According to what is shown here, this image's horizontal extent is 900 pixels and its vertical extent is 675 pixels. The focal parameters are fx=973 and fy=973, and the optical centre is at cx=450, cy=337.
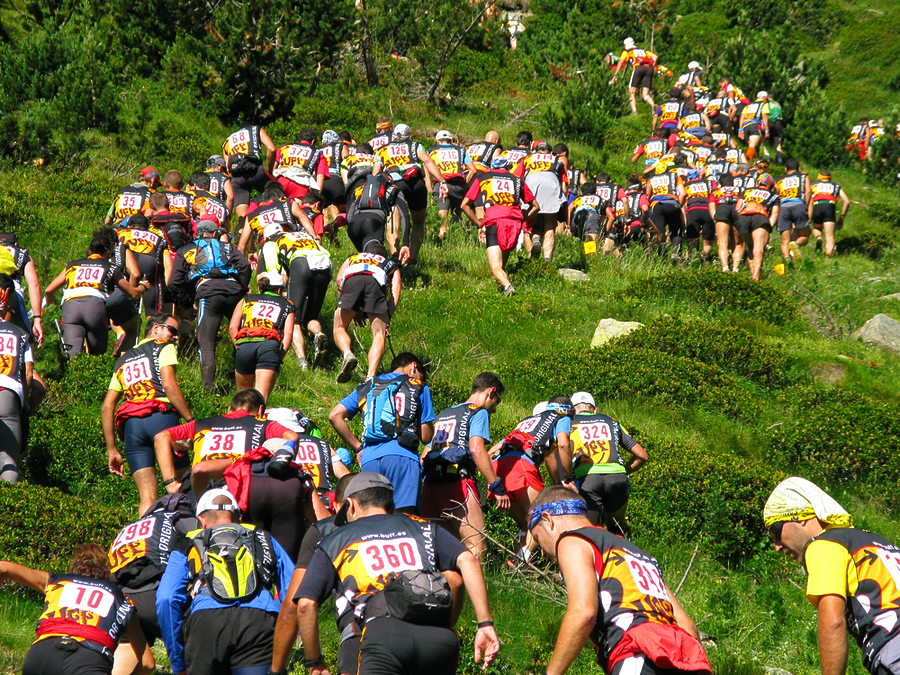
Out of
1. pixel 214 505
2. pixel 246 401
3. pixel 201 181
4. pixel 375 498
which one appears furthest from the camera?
pixel 201 181

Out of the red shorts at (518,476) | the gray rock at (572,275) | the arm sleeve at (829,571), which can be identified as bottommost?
the gray rock at (572,275)

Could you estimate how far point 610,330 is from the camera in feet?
51.8

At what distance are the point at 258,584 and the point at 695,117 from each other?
2248 centimetres

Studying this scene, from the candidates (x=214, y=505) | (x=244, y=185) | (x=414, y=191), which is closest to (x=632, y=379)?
(x=414, y=191)

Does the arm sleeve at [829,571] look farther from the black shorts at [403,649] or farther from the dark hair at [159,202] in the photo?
the dark hair at [159,202]

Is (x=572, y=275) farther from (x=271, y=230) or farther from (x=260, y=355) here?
(x=260, y=355)

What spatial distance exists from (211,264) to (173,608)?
616cm

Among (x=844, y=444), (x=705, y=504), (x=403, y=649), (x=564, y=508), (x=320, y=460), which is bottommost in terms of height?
(x=844, y=444)

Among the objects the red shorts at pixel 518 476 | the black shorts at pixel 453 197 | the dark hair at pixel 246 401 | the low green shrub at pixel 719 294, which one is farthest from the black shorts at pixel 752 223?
the dark hair at pixel 246 401

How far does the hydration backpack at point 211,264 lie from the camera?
11352 millimetres

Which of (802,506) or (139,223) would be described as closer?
(802,506)

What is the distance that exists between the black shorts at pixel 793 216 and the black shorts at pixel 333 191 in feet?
32.2

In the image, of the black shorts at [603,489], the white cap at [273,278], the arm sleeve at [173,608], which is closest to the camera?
the arm sleeve at [173,608]

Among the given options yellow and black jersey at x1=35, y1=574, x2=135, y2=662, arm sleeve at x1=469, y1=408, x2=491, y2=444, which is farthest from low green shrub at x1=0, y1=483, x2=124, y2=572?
arm sleeve at x1=469, y1=408, x2=491, y2=444
